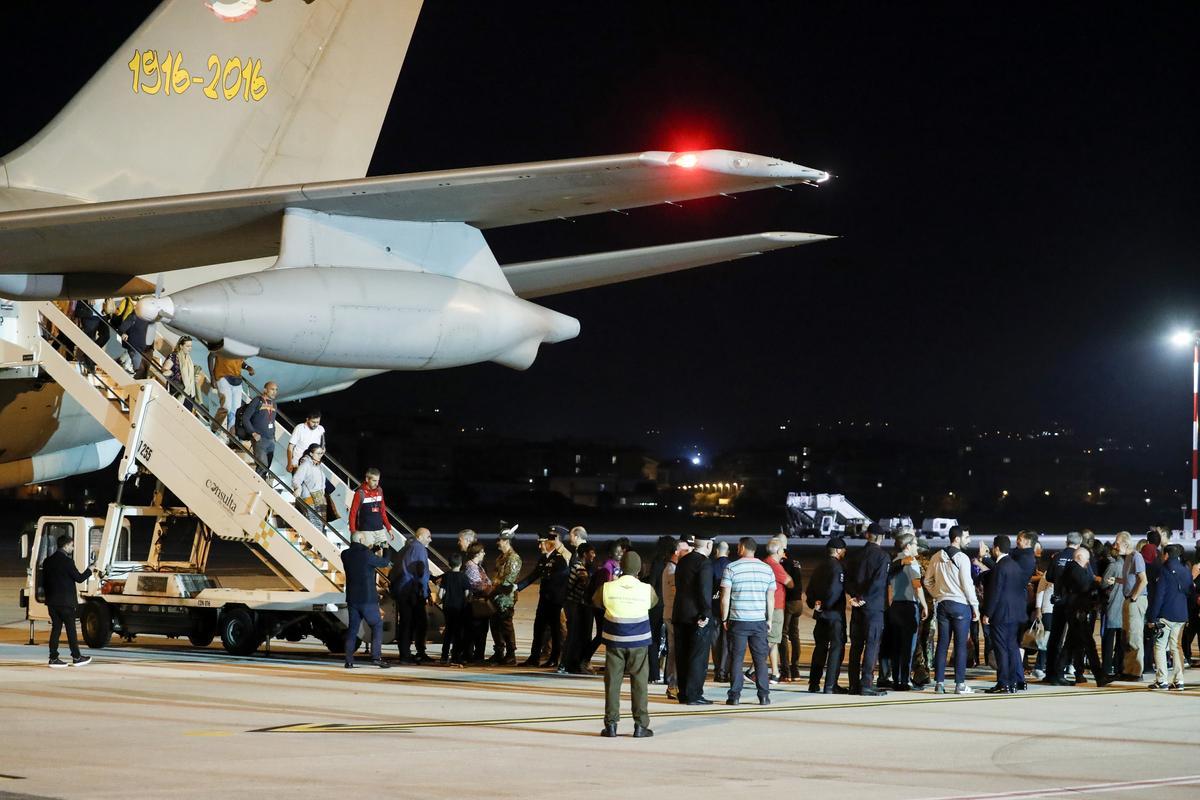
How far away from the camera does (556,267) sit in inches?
568

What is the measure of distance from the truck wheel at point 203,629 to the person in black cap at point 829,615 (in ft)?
22.6

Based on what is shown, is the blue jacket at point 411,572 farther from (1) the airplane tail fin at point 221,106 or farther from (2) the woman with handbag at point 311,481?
(1) the airplane tail fin at point 221,106

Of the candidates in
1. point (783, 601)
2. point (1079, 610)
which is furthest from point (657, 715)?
point (1079, 610)

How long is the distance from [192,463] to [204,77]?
429 centimetres

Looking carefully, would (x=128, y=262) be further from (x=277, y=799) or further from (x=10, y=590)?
(x=10, y=590)

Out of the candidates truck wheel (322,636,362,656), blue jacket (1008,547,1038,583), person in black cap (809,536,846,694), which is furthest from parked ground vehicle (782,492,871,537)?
person in black cap (809,536,846,694)

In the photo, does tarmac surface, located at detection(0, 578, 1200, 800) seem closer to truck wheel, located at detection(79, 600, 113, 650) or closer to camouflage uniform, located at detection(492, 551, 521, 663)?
camouflage uniform, located at detection(492, 551, 521, 663)

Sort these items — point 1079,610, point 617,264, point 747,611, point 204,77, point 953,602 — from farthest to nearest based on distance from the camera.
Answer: point 204,77, point 617,264, point 1079,610, point 953,602, point 747,611

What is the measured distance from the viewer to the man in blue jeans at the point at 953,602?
1298 centimetres

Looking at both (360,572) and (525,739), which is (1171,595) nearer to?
(525,739)

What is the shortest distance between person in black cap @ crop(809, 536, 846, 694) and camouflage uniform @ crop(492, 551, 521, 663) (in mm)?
3467

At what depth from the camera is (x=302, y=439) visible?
16203mm

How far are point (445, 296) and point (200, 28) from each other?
7.23m

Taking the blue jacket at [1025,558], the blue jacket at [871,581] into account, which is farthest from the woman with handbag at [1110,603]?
the blue jacket at [871,581]
